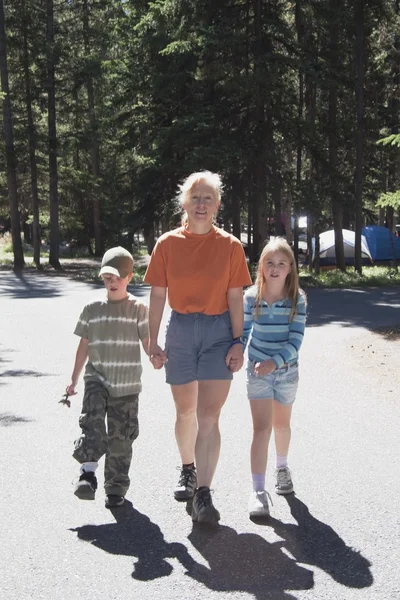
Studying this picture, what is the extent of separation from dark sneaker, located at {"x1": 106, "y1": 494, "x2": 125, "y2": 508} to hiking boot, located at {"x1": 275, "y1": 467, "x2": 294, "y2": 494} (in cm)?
100

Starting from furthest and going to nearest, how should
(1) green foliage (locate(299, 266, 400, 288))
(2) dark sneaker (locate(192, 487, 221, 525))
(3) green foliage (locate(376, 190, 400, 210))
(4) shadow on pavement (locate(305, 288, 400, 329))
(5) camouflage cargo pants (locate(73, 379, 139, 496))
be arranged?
(1) green foliage (locate(299, 266, 400, 288)) → (4) shadow on pavement (locate(305, 288, 400, 329)) → (3) green foliage (locate(376, 190, 400, 210)) → (5) camouflage cargo pants (locate(73, 379, 139, 496)) → (2) dark sneaker (locate(192, 487, 221, 525))

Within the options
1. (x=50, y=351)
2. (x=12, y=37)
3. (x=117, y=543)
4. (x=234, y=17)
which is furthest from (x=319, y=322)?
(x=12, y=37)

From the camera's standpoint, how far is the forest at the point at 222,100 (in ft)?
76.1

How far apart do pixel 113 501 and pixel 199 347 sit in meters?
1.08

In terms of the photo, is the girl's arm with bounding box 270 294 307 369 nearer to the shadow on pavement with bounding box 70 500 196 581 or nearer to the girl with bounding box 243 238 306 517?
the girl with bounding box 243 238 306 517

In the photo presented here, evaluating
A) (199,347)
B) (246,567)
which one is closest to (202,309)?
(199,347)

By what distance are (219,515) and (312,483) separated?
3.23 feet

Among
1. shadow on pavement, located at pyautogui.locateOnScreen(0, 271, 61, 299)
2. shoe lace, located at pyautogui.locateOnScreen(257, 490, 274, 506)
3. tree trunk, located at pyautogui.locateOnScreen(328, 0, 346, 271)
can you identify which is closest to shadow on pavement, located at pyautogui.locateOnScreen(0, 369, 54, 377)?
shoe lace, located at pyautogui.locateOnScreen(257, 490, 274, 506)

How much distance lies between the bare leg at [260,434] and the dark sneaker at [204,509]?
379mm

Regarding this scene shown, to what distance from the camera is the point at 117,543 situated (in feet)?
13.6

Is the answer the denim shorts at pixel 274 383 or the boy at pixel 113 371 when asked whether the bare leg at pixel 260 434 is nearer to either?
the denim shorts at pixel 274 383

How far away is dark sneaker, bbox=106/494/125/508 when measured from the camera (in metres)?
4.71

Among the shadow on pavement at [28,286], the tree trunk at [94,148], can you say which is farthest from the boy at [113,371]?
the tree trunk at [94,148]

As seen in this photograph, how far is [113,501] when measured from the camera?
472 cm
